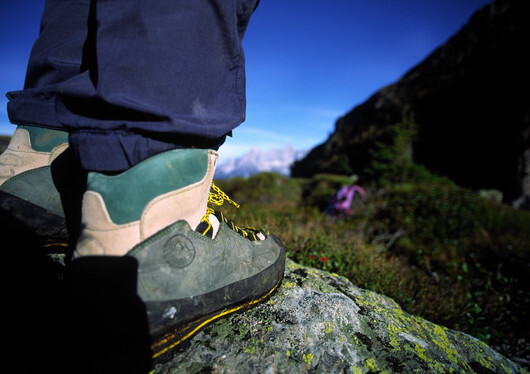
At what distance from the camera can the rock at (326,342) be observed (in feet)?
2.64

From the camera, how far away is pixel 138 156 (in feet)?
2.45

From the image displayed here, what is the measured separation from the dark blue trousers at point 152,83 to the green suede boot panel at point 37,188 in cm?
56

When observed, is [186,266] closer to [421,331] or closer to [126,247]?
[126,247]

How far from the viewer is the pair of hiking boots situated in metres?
0.74

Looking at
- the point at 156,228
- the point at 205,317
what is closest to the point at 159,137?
the point at 156,228

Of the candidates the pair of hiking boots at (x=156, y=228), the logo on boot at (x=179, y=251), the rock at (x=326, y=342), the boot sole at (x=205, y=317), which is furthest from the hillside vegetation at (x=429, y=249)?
the logo on boot at (x=179, y=251)

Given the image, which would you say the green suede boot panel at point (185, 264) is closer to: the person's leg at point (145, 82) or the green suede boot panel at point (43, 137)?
the person's leg at point (145, 82)

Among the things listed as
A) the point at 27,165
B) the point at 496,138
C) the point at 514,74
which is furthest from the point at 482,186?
the point at 27,165

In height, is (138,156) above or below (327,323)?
above

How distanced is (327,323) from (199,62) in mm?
1244

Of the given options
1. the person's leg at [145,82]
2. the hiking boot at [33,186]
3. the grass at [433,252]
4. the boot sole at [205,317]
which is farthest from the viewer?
the grass at [433,252]

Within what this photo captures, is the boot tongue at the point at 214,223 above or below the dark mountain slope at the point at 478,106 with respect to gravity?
below

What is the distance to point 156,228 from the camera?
2.65 ft

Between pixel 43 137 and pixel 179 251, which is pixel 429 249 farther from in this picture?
pixel 43 137
